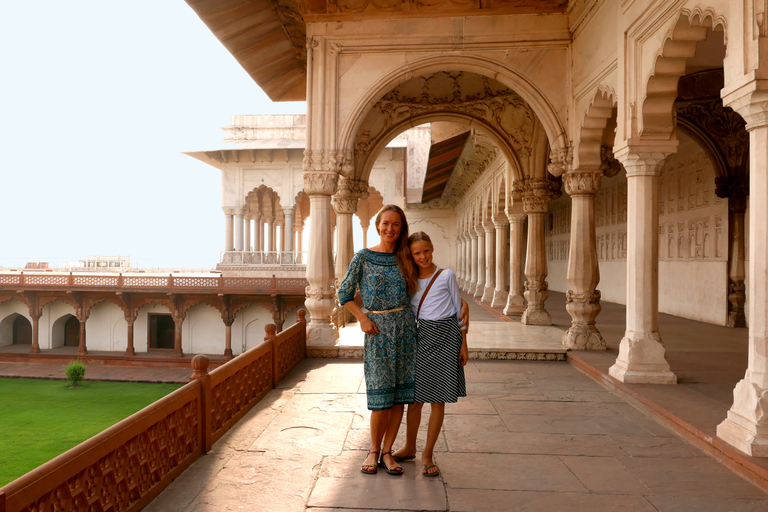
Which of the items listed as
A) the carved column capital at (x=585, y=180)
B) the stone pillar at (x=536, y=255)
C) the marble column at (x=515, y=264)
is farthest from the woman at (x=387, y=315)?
the marble column at (x=515, y=264)

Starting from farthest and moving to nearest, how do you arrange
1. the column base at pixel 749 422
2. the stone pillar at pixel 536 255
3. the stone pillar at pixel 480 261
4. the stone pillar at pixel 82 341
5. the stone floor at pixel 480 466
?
the stone pillar at pixel 82 341 < the stone pillar at pixel 480 261 < the stone pillar at pixel 536 255 < the column base at pixel 749 422 < the stone floor at pixel 480 466

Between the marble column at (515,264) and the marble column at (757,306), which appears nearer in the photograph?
the marble column at (757,306)

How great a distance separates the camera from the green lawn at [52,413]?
12.3 metres

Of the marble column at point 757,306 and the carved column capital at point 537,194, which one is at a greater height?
the carved column capital at point 537,194

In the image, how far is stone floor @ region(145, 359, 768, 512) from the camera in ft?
9.00

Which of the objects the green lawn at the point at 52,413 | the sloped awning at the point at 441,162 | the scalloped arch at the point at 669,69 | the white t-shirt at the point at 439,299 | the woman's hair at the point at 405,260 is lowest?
the green lawn at the point at 52,413

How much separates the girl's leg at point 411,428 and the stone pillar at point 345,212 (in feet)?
20.8

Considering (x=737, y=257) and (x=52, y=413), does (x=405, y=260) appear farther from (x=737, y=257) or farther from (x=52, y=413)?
(x=52, y=413)

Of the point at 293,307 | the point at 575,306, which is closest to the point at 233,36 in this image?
the point at 575,306

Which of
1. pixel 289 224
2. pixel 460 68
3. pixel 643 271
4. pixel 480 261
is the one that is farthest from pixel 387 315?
pixel 289 224

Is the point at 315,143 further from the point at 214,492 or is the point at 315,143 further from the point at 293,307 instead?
the point at 293,307

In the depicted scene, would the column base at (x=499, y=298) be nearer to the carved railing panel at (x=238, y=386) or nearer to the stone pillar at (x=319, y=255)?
the stone pillar at (x=319, y=255)

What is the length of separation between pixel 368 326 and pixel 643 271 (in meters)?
3.18

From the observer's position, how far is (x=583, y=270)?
6.64 metres
